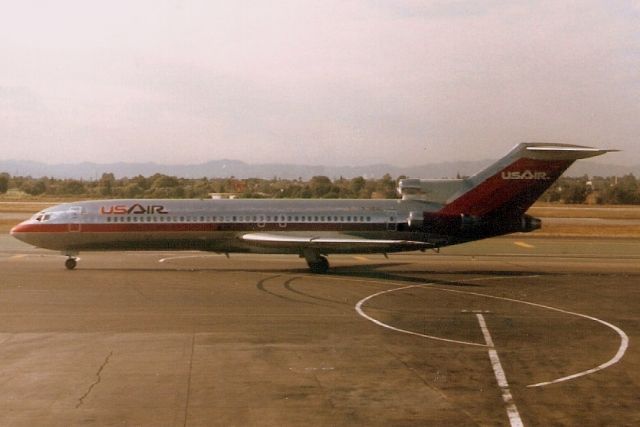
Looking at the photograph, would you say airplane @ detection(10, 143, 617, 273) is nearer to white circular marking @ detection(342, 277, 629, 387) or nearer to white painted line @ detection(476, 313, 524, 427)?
white circular marking @ detection(342, 277, 629, 387)

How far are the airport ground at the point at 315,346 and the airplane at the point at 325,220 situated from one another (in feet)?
4.59

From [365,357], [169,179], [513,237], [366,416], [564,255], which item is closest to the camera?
[366,416]

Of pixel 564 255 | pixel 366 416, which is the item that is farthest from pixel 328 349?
pixel 564 255

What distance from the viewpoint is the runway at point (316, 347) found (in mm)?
13992

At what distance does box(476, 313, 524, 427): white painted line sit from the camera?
Result: 1358 centimetres

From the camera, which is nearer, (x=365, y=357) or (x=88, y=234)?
(x=365, y=357)

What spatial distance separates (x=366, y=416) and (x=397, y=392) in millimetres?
1678

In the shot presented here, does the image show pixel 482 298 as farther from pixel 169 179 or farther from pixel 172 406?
pixel 169 179

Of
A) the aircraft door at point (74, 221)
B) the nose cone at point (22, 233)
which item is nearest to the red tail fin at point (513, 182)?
the aircraft door at point (74, 221)

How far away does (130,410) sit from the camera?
45.0 feet

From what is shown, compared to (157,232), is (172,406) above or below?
below

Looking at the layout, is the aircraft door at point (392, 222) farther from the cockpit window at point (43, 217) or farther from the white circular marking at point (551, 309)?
the cockpit window at point (43, 217)

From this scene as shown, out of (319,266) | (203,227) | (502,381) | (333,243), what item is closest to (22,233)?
(203,227)

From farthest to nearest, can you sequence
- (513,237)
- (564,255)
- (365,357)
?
(513,237), (564,255), (365,357)
